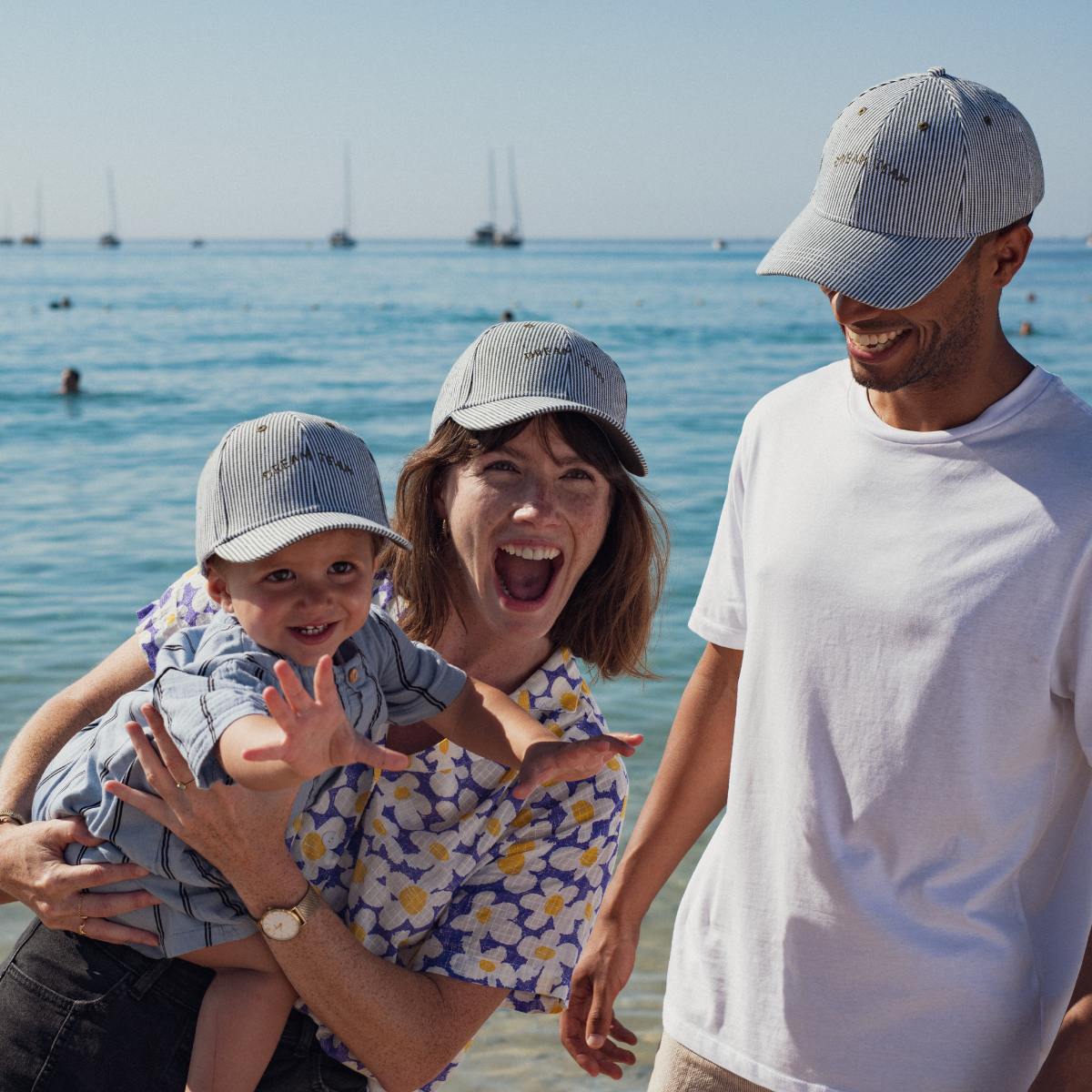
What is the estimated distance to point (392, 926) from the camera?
234 centimetres

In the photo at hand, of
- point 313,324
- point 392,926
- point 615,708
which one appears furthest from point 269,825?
point 313,324

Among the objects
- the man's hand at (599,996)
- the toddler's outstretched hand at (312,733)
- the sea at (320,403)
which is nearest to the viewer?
the toddler's outstretched hand at (312,733)

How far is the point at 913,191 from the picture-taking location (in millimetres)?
2062

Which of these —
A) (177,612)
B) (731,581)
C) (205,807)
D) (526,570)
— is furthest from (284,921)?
(731,581)

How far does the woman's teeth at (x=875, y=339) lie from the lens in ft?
6.70

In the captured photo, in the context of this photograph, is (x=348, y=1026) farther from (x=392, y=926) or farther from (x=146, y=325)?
(x=146, y=325)

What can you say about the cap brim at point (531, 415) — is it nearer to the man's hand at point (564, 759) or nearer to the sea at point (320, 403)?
the man's hand at point (564, 759)

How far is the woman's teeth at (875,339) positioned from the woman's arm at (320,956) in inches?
43.9

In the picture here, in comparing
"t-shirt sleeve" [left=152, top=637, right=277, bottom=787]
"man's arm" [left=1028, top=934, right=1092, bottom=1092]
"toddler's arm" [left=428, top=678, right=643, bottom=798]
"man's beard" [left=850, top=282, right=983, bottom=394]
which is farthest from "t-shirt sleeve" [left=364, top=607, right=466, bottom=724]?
"man's arm" [left=1028, top=934, right=1092, bottom=1092]

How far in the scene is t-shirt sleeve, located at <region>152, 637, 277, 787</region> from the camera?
1963mm

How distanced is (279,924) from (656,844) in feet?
2.41

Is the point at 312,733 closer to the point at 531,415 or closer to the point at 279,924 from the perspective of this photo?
the point at 279,924

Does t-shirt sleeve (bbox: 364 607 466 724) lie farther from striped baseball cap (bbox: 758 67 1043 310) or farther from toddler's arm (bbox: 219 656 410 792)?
striped baseball cap (bbox: 758 67 1043 310)

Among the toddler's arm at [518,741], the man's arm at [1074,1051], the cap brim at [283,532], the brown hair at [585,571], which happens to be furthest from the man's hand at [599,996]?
the cap brim at [283,532]
